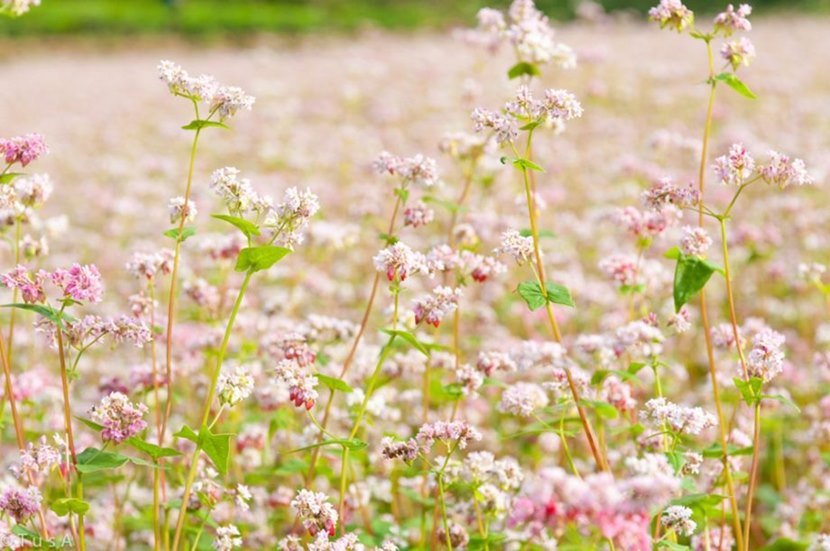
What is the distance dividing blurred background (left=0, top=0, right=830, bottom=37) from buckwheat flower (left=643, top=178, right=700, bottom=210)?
27.8 metres

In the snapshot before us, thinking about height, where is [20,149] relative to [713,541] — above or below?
above

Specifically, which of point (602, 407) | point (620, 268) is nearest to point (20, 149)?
point (602, 407)

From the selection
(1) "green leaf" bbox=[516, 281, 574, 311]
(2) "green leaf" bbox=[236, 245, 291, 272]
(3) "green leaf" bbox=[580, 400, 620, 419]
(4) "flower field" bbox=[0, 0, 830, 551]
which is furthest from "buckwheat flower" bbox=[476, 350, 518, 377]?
(2) "green leaf" bbox=[236, 245, 291, 272]

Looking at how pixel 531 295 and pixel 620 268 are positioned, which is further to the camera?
pixel 620 268

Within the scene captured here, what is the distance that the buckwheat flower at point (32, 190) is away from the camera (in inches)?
130

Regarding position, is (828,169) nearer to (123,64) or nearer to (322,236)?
(322,236)

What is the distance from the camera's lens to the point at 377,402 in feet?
12.7

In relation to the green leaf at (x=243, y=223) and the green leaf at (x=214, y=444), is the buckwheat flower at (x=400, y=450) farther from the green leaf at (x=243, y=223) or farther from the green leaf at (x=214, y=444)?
the green leaf at (x=243, y=223)

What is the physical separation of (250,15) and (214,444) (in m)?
34.5

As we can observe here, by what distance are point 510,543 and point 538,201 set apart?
1.35 metres

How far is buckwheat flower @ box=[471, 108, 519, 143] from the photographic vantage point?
2861 mm

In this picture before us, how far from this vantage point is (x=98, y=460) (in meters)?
2.78

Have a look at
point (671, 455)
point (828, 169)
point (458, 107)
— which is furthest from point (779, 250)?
point (458, 107)

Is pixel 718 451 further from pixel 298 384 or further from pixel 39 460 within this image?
pixel 39 460
